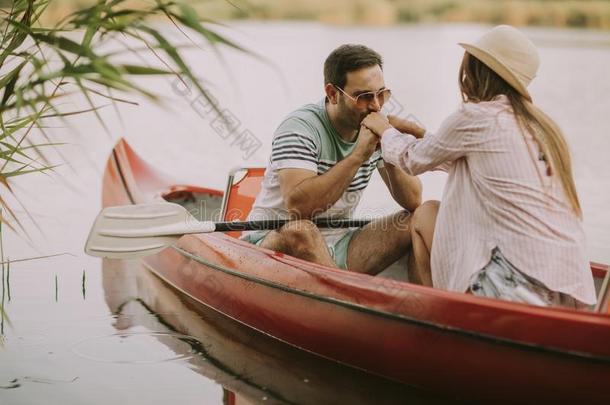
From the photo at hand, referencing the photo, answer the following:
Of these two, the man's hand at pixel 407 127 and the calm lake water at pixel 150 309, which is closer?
the calm lake water at pixel 150 309

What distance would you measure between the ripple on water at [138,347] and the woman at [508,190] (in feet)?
5.13

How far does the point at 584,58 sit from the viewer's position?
1830 cm

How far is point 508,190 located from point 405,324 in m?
0.73

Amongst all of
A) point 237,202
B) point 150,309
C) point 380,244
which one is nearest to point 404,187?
point 380,244

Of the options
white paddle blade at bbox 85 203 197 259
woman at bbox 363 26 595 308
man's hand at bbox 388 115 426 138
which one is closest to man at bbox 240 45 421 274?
man's hand at bbox 388 115 426 138

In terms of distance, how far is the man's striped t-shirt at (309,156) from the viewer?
3832mm

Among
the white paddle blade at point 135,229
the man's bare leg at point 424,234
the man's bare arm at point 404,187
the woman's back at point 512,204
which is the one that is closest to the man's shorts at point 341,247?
the man's bare arm at point 404,187

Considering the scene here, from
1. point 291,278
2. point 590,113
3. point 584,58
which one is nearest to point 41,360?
point 291,278

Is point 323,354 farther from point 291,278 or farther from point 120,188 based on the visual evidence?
point 120,188

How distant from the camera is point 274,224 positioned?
406cm

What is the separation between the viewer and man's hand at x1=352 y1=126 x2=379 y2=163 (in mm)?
3717

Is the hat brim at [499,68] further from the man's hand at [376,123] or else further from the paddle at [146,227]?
the paddle at [146,227]

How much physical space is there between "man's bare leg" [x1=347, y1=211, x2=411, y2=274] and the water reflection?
0.50 m

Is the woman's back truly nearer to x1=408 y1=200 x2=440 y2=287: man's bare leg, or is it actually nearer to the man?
x1=408 y1=200 x2=440 y2=287: man's bare leg
